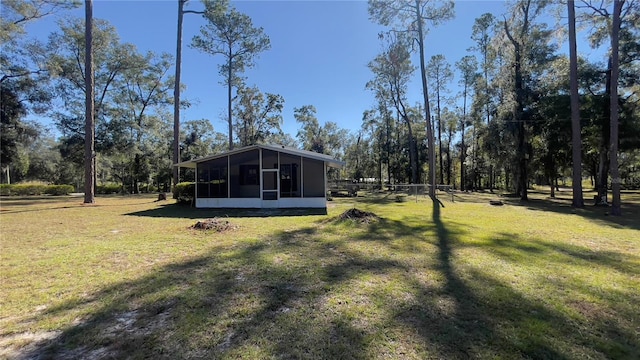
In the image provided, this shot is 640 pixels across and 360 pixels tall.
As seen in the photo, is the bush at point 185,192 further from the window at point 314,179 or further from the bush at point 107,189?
the bush at point 107,189

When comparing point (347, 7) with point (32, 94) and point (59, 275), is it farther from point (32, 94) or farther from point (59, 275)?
point (32, 94)

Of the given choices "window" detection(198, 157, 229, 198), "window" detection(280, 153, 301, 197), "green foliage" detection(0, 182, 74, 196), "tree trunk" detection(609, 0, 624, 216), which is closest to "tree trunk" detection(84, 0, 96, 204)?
"window" detection(198, 157, 229, 198)

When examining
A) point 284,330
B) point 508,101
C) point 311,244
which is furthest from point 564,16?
point 284,330

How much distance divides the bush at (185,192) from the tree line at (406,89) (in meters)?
2.18

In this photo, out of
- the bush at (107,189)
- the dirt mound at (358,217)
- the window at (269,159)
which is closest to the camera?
the dirt mound at (358,217)

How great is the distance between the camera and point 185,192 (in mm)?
14664

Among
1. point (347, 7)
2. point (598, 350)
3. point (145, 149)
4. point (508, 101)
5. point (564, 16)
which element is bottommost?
point (598, 350)

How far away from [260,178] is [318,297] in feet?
33.0

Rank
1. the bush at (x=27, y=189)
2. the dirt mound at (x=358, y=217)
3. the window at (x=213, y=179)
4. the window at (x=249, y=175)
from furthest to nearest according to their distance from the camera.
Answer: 1. the bush at (x=27, y=189)
2. the window at (x=249, y=175)
3. the window at (x=213, y=179)
4. the dirt mound at (x=358, y=217)

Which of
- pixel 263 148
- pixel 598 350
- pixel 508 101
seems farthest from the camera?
pixel 508 101

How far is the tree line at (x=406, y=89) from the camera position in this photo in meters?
14.3

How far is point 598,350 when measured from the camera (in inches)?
93.8

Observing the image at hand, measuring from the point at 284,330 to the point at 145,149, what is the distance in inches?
1092

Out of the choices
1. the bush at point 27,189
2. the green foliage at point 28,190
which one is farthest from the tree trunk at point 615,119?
the bush at point 27,189
